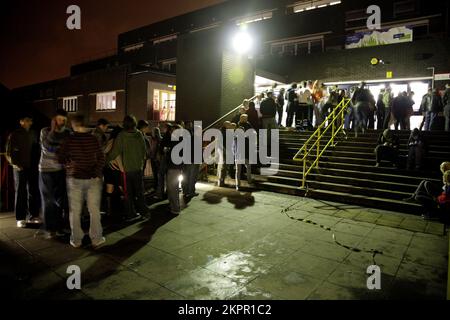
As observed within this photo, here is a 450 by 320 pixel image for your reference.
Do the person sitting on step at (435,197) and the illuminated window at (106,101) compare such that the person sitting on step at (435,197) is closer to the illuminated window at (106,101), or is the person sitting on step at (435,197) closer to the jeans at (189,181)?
the jeans at (189,181)

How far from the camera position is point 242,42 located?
12.4 metres

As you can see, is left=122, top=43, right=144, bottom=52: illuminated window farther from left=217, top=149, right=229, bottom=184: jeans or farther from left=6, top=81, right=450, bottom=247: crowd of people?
left=6, top=81, right=450, bottom=247: crowd of people

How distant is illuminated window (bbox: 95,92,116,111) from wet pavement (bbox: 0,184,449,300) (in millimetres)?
19089

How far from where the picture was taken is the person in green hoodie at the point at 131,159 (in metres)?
5.57

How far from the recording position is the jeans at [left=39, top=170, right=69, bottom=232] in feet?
16.3

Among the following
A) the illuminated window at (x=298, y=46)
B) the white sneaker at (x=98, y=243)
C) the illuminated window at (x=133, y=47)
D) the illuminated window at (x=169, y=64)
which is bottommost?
the white sneaker at (x=98, y=243)

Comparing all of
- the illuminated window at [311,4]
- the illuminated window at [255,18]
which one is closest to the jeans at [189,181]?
the illuminated window at [311,4]

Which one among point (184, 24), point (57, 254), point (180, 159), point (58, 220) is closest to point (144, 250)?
point (57, 254)

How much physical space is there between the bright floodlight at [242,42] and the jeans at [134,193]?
821cm
